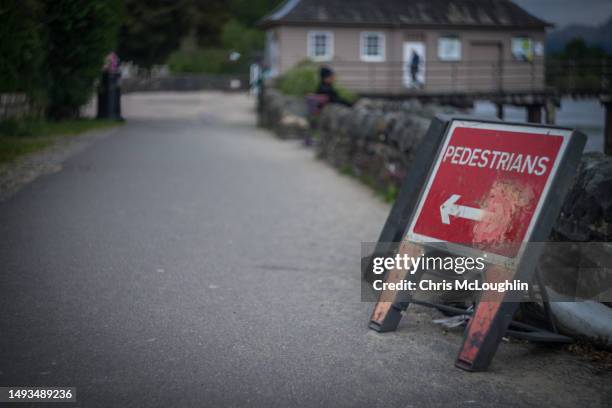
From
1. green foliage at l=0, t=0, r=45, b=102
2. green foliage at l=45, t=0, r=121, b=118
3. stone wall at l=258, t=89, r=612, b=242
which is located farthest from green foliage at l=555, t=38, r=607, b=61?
green foliage at l=45, t=0, r=121, b=118

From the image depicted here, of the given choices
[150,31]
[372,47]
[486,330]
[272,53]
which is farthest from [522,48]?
[486,330]

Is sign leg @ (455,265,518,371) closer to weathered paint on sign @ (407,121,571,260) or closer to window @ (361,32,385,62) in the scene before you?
weathered paint on sign @ (407,121,571,260)

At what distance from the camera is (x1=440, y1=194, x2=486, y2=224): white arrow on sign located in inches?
200

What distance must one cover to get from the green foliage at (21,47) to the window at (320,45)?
67.0ft

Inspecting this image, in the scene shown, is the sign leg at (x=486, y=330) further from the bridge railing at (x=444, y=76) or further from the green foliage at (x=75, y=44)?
the bridge railing at (x=444, y=76)

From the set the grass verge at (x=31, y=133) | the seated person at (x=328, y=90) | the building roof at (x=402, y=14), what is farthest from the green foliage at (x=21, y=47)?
the building roof at (x=402, y=14)

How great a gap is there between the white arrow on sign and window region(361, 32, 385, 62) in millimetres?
35632

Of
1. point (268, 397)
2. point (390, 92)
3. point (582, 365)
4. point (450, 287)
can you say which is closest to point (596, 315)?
point (582, 365)

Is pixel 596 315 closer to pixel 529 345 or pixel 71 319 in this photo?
pixel 529 345

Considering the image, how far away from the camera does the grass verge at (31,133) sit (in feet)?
51.7

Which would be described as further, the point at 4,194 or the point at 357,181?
the point at 357,181

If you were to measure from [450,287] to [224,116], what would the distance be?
25.6 m

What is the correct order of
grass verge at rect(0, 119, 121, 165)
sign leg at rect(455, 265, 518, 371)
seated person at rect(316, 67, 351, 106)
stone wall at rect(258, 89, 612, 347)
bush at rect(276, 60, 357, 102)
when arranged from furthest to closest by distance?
1. bush at rect(276, 60, 357, 102)
2. seated person at rect(316, 67, 351, 106)
3. grass verge at rect(0, 119, 121, 165)
4. stone wall at rect(258, 89, 612, 347)
5. sign leg at rect(455, 265, 518, 371)

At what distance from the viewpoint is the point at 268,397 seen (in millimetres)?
4184
